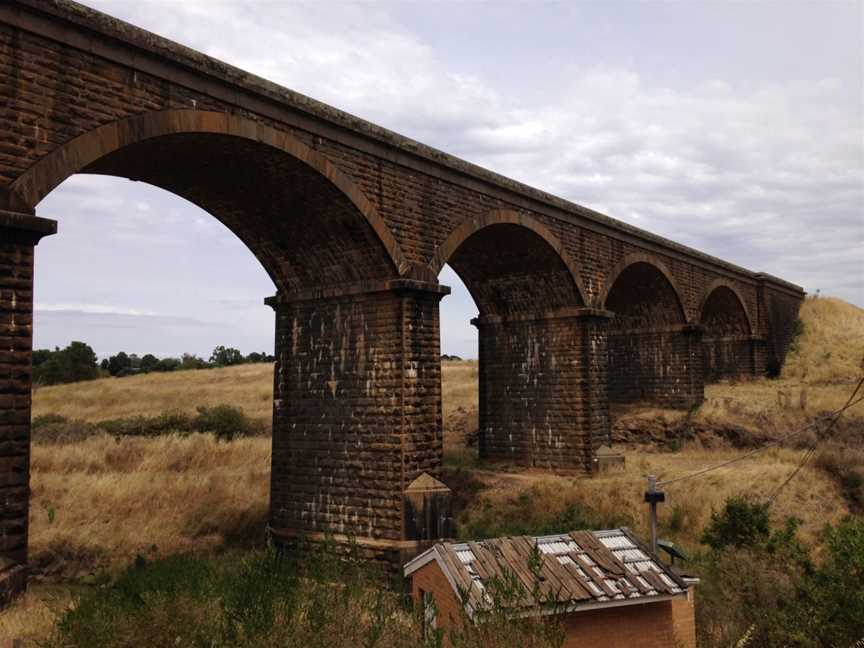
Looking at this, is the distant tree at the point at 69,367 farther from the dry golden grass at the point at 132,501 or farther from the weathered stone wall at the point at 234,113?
the weathered stone wall at the point at 234,113

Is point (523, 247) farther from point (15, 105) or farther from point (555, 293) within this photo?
point (15, 105)

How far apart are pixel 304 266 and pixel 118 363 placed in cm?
5345

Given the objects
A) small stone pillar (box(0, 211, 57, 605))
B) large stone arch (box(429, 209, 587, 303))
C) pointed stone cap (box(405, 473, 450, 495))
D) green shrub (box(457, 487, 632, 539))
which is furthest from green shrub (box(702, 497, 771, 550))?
small stone pillar (box(0, 211, 57, 605))

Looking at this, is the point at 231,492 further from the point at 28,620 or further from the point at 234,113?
the point at 28,620

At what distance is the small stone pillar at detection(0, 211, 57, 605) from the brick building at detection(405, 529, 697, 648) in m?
4.53

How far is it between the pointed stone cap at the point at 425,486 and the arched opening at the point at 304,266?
25 cm

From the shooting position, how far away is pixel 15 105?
28.3 feet

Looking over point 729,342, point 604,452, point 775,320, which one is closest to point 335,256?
point 604,452

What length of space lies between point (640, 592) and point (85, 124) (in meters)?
8.91

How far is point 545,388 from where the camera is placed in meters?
19.9

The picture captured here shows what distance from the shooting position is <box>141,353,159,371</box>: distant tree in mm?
61037

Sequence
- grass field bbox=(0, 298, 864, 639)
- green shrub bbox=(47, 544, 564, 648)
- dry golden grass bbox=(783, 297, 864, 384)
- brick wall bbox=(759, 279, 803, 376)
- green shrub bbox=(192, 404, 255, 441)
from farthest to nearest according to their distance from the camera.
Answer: dry golden grass bbox=(783, 297, 864, 384) → brick wall bbox=(759, 279, 803, 376) → green shrub bbox=(192, 404, 255, 441) → grass field bbox=(0, 298, 864, 639) → green shrub bbox=(47, 544, 564, 648)

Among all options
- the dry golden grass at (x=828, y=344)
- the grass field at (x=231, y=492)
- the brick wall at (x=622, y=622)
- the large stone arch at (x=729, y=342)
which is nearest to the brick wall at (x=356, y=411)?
the grass field at (x=231, y=492)

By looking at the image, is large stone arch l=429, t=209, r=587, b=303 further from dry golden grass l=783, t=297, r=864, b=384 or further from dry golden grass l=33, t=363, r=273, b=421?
dry golden grass l=783, t=297, r=864, b=384
